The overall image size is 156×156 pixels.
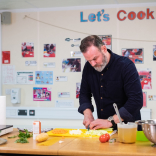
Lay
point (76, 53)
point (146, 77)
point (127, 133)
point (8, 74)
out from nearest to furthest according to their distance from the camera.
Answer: point (127, 133) < point (146, 77) < point (76, 53) < point (8, 74)

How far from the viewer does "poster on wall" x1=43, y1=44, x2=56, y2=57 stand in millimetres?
4027

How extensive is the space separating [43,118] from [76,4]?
186 cm

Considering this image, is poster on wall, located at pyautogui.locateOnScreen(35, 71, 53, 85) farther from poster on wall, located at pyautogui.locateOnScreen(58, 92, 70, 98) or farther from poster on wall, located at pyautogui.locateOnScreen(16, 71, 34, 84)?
poster on wall, located at pyautogui.locateOnScreen(58, 92, 70, 98)

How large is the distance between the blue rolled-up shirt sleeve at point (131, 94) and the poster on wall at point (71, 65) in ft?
5.56

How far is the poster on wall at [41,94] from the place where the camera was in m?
4.04

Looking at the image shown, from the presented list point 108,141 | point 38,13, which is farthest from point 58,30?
point 108,141

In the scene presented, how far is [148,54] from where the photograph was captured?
3781 mm

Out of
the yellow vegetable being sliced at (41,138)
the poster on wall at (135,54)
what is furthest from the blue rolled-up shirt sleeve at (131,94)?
the poster on wall at (135,54)

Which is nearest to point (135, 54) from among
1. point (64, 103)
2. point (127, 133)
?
point (64, 103)

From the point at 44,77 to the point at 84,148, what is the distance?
101 inches

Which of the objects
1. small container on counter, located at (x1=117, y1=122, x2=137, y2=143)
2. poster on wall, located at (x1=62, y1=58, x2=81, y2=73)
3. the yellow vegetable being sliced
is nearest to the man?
small container on counter, located at (x1=117, y1=122, x2=137, y2=143)

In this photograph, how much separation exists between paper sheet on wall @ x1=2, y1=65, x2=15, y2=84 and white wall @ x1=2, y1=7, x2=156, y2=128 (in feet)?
0.27

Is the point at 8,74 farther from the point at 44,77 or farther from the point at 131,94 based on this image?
the point at 131,94

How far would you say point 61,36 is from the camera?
4.00 m
